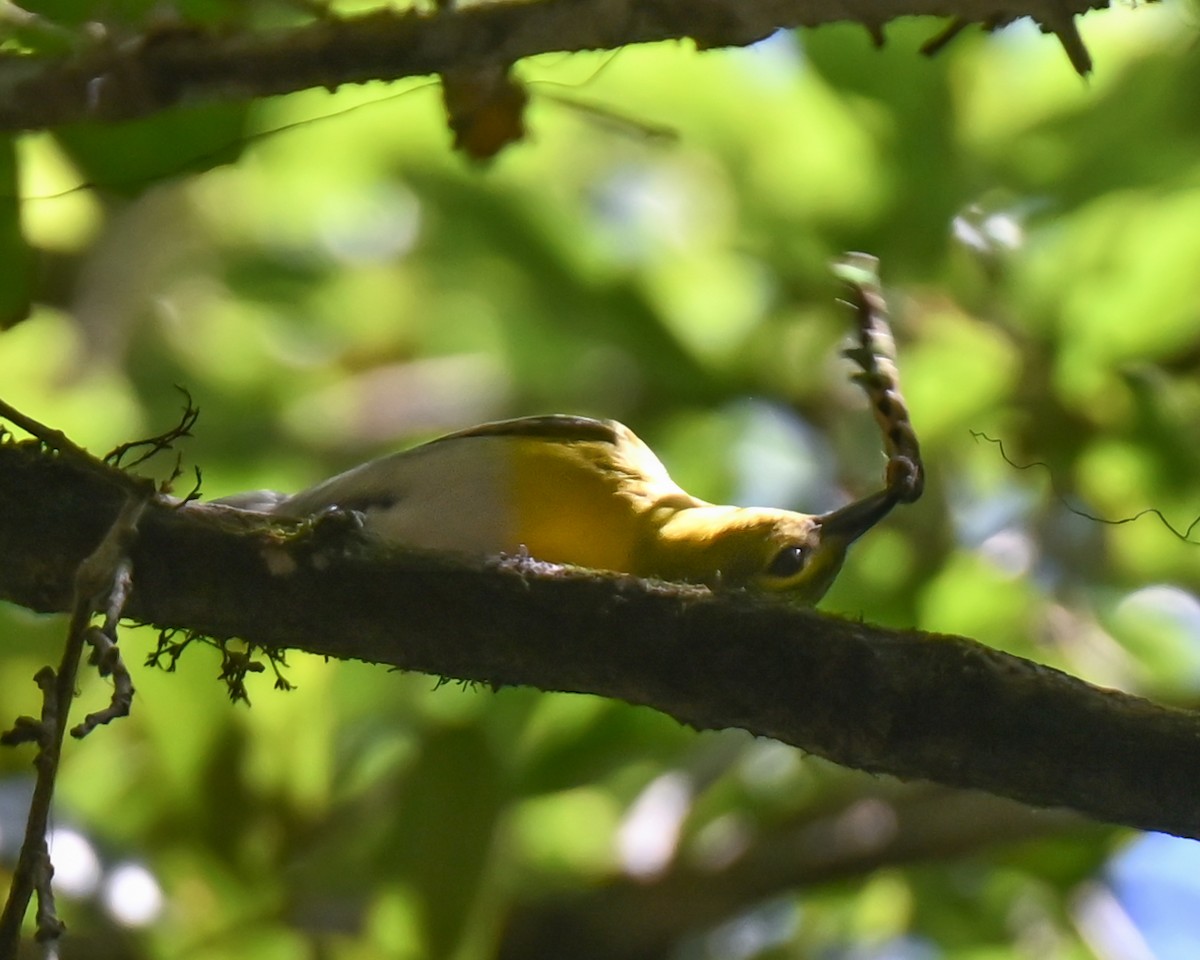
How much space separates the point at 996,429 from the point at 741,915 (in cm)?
170

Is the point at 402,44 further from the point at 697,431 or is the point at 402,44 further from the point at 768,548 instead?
the point at 697,431

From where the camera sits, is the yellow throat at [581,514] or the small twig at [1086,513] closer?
the small twig at [1086,513]

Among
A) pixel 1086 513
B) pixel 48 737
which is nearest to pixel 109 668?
pixel 48 737

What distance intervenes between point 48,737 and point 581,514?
1459mm

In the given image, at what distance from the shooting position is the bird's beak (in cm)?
245

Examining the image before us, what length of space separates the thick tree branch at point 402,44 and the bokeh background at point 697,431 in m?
1.76

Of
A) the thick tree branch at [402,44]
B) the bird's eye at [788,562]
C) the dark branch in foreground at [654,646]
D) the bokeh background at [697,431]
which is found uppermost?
the thick tree branch at [402,44]

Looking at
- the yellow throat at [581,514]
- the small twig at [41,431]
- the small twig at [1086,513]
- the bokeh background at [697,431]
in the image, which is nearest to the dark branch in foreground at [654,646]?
the small twig at [41,431]

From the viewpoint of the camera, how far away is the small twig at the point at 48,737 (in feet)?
4.27

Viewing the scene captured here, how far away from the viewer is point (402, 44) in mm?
1847

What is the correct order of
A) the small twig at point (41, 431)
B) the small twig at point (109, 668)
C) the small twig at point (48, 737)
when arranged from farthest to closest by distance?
the small twig at point (41, 431)
the small twig at point (109, 668)
the small twig at point (48, 737)

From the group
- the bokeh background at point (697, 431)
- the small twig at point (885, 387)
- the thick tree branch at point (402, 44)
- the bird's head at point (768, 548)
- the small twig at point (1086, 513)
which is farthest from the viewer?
the bokeh background at point (697, 431)

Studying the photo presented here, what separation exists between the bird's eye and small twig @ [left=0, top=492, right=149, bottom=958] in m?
1.24

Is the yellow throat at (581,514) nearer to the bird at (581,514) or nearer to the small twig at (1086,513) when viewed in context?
the bird at (581,514)
